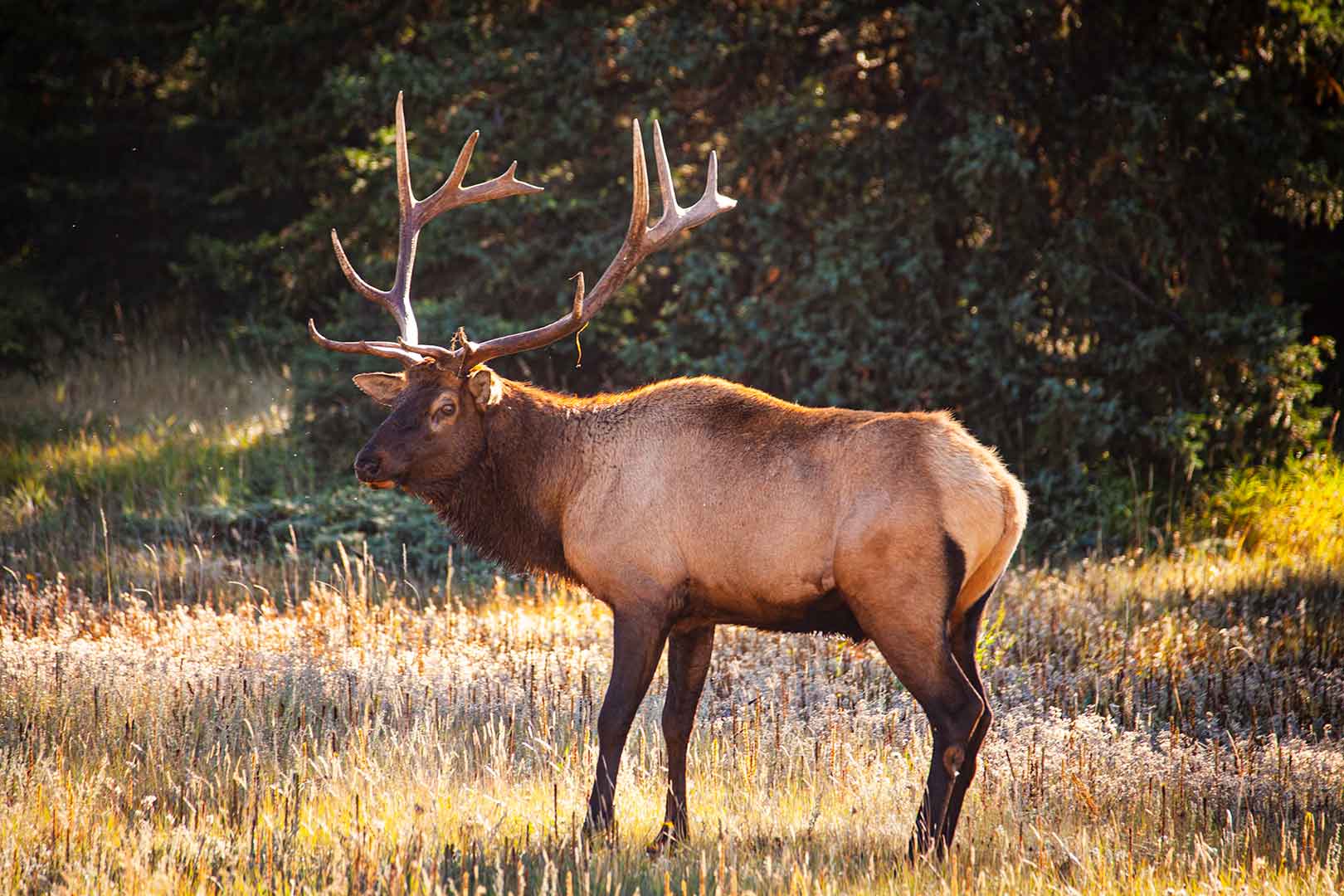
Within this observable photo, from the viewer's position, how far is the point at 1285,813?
5.91 metres

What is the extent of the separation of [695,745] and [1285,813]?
2615mm

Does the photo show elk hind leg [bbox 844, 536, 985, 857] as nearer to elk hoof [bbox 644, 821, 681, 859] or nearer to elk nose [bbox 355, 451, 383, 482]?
elk hoof [bbox 644, 821, 681, 859]

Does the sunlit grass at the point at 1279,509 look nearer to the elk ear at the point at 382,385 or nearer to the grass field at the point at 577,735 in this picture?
the grass field at the point at 577,735

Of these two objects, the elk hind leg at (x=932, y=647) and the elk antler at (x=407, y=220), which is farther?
the elk antler at (x=407, y=220)

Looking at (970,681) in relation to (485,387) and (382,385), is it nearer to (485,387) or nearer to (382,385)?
(485,387)

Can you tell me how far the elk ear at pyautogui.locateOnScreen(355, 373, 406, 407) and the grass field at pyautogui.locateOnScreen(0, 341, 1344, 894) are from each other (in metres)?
1.46

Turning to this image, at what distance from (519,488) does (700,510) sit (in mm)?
959

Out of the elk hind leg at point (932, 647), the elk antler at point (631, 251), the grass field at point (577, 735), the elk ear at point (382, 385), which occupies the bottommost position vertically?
the grass field at point (577, 735)

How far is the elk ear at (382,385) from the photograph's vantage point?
6566 mm

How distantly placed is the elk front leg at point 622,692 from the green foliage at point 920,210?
18.5ft

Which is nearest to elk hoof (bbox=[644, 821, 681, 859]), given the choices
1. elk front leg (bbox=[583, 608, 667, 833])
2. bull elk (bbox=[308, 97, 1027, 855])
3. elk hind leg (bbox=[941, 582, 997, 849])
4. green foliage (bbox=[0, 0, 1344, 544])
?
bull elk (bbox=[308, 97, 1027, 855])

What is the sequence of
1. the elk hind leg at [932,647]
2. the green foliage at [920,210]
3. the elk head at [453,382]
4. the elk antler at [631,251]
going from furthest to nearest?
the green foliage at [920,210] → the elk antler at [631,251] → the elk head at [453,382] → the elk hind leg at [932,647]

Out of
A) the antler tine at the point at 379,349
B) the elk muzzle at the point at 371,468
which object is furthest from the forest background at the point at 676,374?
the antler tine at the point at 379,349

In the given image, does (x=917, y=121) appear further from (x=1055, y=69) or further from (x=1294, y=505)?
(x=1294, y=505)
